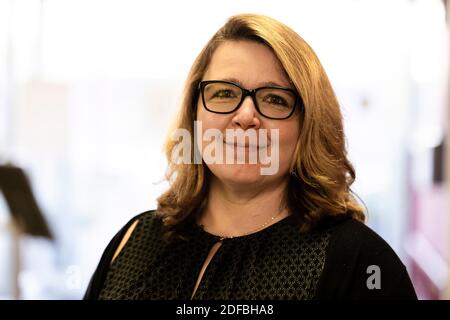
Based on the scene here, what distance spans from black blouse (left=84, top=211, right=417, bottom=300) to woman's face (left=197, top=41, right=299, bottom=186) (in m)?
0.13

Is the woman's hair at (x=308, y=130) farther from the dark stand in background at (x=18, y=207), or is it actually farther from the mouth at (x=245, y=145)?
the dark stand in background at (x=18, y=207)

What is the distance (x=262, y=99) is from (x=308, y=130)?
12 centimetres

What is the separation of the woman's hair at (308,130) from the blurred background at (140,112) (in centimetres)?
89

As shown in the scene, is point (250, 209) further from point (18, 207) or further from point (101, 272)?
point (18, 207)

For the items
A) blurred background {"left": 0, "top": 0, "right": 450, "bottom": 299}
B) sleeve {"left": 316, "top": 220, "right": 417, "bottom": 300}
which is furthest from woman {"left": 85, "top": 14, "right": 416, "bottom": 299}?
blurred background {"left": 0, "top": 0, "right": 450, "bottom": 299}

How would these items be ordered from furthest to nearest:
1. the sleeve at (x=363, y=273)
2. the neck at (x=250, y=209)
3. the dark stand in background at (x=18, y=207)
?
the dark stand in background at (x=18, y=207) → the neck at (x=250, y=209) → the sleeve at (x=363, y=273)

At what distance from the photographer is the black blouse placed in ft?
3.19

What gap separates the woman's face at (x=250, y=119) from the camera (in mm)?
1027

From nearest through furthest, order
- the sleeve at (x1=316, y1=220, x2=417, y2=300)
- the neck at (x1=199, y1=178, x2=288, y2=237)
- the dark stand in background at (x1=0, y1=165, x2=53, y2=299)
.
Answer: the sleeve at (x1=316, y1=220, x2=417, y2=300) < the neck at (x1=199, y1=178, x2=288, y2=237) < the dark stand in background at (x1=0, y1=165, x2=53, y2=299)

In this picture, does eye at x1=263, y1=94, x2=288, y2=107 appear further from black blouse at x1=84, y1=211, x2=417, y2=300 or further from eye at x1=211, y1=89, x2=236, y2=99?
black blouse at x1=84, y1=211, x2=417, y2=300

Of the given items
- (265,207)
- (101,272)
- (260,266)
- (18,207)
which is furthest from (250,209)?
(18,207)

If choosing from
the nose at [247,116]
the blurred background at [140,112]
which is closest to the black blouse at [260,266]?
the nose at [247,116]

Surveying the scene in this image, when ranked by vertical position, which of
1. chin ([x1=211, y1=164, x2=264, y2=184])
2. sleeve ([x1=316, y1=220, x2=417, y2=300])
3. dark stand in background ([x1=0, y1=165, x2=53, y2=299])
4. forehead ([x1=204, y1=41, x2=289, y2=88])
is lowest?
dark stand in background ([x1=0, y1=165, x2=53, y2=299])
